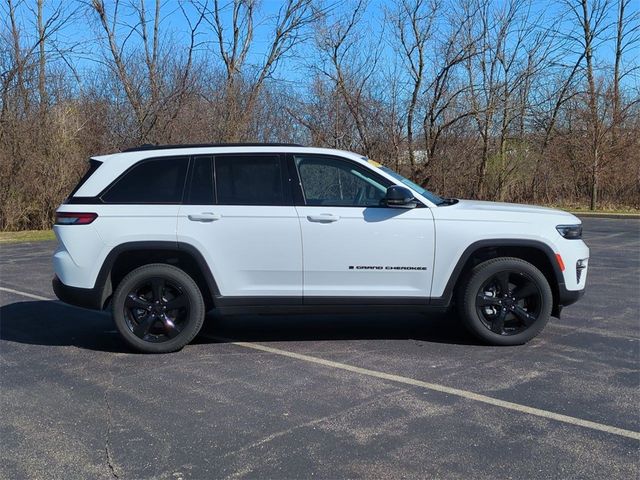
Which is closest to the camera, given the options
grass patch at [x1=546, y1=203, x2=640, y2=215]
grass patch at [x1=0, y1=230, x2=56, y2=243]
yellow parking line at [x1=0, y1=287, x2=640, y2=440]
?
yellow parking line at [x1=0, y1=287, x2=640, y2=440]

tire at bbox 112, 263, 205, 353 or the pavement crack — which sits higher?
tire at bbox 112, 263, 205, 353

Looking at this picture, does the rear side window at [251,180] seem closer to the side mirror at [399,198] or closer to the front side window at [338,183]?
the front side window at [338,183]

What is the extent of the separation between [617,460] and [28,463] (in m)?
3.46

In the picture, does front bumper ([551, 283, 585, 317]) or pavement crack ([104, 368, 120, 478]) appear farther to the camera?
front bumper ([551, 283, 585, 317])

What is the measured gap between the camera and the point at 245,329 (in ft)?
21.1

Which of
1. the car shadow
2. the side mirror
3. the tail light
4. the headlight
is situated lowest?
the car shadow

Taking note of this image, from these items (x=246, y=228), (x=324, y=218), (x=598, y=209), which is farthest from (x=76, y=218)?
(x=598, y=209)

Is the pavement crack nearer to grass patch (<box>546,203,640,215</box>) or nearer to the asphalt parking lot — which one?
the asphalt parking lot

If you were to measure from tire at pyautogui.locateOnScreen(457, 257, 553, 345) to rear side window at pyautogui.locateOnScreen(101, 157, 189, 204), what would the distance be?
9.51ft

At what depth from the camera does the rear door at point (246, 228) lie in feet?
17.6

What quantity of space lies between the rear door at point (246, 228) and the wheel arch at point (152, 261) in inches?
2.9

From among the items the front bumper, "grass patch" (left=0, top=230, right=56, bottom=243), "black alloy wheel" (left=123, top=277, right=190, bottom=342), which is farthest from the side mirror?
"grass patch" (left=0, top=230, right=56, bottom=243)

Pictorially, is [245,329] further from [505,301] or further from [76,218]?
[505,301]

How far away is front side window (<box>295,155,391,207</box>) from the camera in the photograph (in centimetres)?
547
